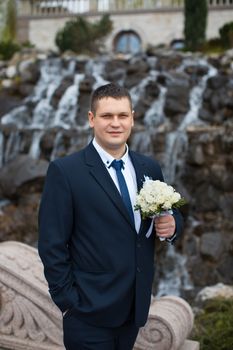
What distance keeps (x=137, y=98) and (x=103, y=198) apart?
590 inches

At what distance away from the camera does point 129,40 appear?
33312mm

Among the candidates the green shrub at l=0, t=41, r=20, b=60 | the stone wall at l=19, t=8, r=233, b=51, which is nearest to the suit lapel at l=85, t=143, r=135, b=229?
the green shrub at l=0, t=41, r=20, b=60

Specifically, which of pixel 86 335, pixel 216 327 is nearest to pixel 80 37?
pixel 216 327

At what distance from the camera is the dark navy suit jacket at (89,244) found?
2.70 m

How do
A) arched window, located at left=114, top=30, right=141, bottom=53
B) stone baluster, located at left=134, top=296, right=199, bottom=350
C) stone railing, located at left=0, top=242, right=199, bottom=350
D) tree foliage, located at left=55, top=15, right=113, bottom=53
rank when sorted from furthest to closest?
arched window, located at left=114, top=30, right=141, bottom=53 < tree foliage, located at left=55, top=15, right=113, bottom=53 < stone railing, located at left=0, top=242, right=199, bottom=350 < stone baluster, located at left=134, top=296, right=199, bottom=350

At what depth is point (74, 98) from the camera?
1819 centimetres

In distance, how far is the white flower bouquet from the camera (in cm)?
262

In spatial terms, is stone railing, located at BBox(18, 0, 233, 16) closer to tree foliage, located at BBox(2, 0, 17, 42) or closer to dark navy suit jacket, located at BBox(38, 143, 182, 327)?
tree foliage, located at BBox(2, 0, 17, 42)

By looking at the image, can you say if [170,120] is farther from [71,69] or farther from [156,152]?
[71,69]

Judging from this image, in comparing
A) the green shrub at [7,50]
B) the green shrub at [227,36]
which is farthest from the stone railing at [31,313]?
the green shrub at [7,50]

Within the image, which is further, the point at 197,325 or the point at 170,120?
the point at 170,120

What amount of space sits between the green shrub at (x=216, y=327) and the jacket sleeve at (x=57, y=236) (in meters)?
2.73

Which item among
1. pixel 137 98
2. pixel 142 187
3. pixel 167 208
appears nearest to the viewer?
pixel 167 208

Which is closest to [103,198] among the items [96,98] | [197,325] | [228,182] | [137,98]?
[96,98]
